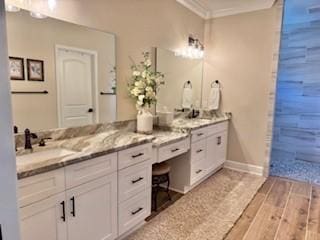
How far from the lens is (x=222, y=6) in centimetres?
364

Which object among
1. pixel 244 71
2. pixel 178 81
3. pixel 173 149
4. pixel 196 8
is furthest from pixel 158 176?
pixel 196 8

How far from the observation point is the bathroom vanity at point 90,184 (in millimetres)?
1366

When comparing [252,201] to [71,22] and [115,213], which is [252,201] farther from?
[71,22]

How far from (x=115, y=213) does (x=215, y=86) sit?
278cm

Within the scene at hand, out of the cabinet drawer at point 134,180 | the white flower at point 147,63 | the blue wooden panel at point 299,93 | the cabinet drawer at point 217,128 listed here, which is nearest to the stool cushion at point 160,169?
the cabinet drawer at point 134,180

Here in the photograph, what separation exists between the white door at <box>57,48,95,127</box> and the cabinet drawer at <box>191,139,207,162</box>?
129cm

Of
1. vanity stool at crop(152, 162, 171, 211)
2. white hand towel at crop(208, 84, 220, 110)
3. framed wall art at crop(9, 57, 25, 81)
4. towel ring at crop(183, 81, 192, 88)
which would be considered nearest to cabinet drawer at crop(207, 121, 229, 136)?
white hand towel at crop(208, 84, 220, 110)

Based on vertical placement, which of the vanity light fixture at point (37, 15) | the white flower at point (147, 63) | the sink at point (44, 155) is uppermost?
the vanity light fixture at point (37, 15)

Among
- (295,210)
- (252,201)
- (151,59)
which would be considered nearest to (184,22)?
(151,59)

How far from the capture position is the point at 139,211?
2160 mm

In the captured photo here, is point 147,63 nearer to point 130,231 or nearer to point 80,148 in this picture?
point 80,148

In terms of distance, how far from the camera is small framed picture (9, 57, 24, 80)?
1.71m

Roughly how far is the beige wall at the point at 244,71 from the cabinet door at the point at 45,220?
10.1 ft

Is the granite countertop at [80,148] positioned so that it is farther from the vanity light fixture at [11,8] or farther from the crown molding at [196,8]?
the crown molding at [196,8]
